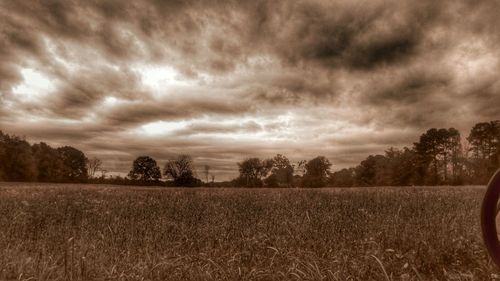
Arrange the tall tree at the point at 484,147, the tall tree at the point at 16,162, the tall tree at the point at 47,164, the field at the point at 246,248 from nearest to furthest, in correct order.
A: the field at the point at 246,248 < the tall tree at the point at 484,147 < the tall tree at the point at 16,162 < the tall tree at the point at 47,164

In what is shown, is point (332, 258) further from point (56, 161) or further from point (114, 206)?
point (56, 161)

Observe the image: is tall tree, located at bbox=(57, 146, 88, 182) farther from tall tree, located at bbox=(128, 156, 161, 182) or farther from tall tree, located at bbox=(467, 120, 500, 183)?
tall tree, located at bbox=(467, 120, 500, 183)

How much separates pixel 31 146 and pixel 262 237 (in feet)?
252

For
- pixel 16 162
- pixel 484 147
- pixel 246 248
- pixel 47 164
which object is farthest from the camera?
pixel 47 164

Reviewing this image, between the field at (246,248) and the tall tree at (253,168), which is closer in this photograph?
the field at (246,248)

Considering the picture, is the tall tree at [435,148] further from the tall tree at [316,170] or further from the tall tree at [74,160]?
the tall tree at [74,160]

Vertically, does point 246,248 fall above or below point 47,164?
below

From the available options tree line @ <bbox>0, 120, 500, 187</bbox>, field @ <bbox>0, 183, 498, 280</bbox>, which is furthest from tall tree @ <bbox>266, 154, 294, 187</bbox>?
field @ <bbox>0, 183, 498, 280</bbox>

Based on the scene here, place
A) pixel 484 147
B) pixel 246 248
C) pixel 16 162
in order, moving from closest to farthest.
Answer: pixel 246 248, pixel 484 147, pixel 16 162

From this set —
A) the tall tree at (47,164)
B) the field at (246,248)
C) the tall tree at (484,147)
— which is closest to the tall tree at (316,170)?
the tall tree at (484,147)

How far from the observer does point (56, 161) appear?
6812cm

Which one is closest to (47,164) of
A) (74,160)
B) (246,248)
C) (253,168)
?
(74,160)

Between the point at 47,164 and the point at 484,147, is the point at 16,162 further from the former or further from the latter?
the point at 484,147

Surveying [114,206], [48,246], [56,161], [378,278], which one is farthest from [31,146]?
[378,278]
